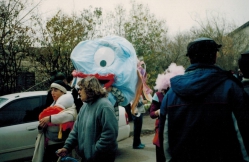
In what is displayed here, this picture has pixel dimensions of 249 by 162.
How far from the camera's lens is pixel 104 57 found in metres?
4.39

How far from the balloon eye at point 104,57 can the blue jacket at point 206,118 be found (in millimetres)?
2318

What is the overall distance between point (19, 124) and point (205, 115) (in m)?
4.46

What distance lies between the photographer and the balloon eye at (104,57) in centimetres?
438

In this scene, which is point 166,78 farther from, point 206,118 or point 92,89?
point 206,118

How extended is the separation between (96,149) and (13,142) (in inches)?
122

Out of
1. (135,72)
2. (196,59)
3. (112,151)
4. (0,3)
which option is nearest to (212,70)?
(196,59)

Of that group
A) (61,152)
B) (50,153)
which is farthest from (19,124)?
(61,152)

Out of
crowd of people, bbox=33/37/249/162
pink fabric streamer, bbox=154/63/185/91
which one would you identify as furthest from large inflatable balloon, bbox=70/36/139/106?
crowd of people, bbox=33/37/249/162

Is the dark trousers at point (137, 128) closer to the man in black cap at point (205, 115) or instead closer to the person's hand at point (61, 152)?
the person's hand at point (61, 152)

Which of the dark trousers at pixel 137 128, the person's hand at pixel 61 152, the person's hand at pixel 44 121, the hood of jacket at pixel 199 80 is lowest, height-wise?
the dark trousers at pixel 137 128

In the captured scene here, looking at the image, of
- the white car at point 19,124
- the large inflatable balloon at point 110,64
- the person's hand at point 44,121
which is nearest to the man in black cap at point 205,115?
the large inflatable balloon at point 110,64

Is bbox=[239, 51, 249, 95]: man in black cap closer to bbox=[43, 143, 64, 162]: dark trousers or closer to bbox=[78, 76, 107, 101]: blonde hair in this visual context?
bbox=[78, 76, 107, 101]: blonde hair

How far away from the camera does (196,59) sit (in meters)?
→ 2.21

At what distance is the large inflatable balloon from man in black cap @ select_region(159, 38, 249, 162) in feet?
6.78
